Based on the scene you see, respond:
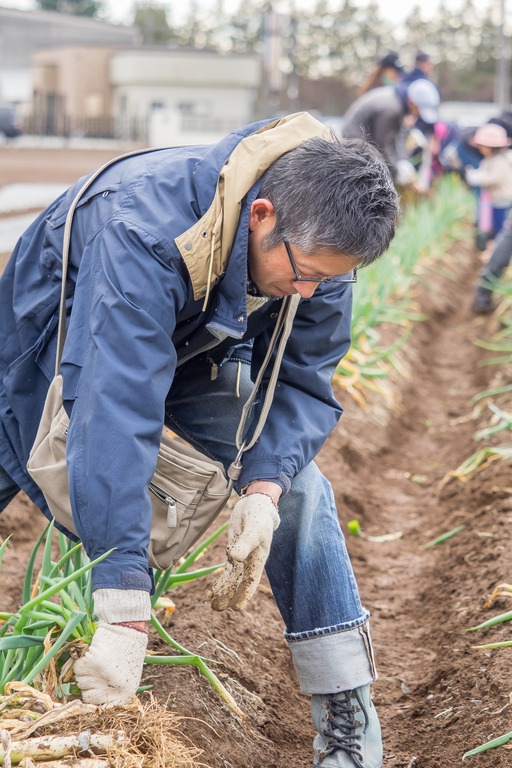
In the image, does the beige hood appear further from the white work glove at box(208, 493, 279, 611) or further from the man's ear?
the white work glove at box(208, 493, 279, 611)

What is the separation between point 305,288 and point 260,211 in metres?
0.16

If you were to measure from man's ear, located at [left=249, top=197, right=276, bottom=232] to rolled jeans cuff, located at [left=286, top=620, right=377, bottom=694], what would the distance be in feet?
2.53

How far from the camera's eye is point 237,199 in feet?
5.41

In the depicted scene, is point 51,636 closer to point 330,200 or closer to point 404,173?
point 330,200

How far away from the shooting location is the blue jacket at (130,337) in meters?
1.55

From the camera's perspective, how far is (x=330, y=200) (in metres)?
1.63

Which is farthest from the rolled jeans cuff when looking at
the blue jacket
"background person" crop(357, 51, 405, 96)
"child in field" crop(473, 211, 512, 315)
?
"background person" crop(357, 51, 405, 96)

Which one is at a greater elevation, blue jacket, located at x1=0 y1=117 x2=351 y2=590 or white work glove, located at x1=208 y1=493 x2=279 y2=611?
blue jacket, located at x1=0 y1=117 x2=351 y2=590

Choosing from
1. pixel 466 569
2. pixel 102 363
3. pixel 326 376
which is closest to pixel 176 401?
pixel 326 376

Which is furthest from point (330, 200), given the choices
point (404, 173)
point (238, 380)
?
point (404, 173)

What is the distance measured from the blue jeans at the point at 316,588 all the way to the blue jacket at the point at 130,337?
72 mm

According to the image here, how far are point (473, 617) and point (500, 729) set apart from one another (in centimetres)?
60

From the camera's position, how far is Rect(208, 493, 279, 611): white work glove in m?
1.80

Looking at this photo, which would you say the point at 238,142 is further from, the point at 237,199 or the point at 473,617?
the point at 473,617
